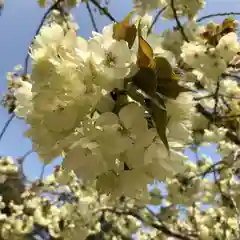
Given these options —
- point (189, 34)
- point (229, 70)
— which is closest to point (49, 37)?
point (229, 70)

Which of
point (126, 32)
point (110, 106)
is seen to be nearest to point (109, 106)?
point (110, 106)

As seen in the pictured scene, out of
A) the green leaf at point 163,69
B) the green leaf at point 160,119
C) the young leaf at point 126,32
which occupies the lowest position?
the green leaf at point 160,119

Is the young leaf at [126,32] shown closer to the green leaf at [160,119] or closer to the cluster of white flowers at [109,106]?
the cluster of white flowers at [109,106]

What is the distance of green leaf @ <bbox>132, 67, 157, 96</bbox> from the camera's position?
60cm

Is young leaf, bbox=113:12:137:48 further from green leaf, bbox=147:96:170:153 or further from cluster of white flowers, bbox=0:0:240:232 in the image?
green leaf, bbox=147:96:170:153

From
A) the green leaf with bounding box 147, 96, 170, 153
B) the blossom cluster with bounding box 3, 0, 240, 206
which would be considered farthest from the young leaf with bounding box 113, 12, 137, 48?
the green leaf with bounding box 147, 96, 170, 153

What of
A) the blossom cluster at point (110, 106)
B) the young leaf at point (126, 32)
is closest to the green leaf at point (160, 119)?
the blossom cluster at point (110, 106)

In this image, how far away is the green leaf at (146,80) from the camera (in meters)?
0.60

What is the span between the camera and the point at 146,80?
Answer: 1.98 ft

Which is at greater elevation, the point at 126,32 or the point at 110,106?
the point at 126,32

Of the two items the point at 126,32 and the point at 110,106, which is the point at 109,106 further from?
the point at 126,32

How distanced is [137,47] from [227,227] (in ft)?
8.17

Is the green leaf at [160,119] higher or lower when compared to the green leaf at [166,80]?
lower

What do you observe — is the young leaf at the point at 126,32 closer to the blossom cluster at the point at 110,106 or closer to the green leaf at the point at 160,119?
the blossom cluster at the point at 110,106
